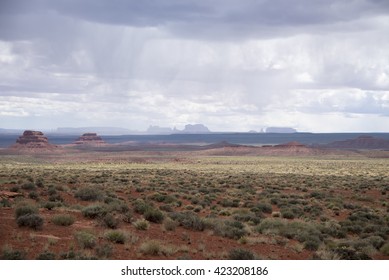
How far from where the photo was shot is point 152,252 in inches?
565

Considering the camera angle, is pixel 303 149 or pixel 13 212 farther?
pixel 303 149

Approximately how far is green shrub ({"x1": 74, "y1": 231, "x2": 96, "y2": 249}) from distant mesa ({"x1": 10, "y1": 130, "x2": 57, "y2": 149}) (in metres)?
163

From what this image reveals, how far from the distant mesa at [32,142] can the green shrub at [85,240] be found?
163405 mm

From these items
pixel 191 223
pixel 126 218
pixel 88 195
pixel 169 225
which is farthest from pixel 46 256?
pixel 88 195

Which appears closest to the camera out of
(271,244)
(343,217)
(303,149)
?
Answer: (271,244)

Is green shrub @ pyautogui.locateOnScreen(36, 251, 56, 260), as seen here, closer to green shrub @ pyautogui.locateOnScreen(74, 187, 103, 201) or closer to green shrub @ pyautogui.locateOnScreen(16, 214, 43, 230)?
green shrub @ pyautogui.locateOnScreen(16, 214, 43, 230)

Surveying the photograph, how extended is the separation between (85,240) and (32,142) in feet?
558

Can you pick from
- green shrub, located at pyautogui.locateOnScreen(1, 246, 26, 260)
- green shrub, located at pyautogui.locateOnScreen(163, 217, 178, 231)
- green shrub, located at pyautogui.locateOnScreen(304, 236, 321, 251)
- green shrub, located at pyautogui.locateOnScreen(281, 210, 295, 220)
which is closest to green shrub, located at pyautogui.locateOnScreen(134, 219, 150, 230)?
green shrub, located at pyautogui.locateOnScreen(163, 217, 178, 231)

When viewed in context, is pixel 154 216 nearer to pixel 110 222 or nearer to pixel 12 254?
pixel 110 222

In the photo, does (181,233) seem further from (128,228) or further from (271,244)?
(271,244)

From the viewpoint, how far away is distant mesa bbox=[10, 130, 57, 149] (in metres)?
171

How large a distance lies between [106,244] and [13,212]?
6.56 m

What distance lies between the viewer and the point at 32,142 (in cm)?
17425
